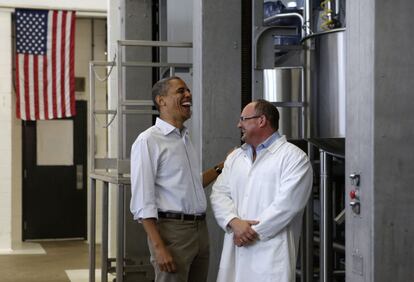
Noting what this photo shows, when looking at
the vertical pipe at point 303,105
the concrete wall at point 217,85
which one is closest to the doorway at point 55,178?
the concrete wall at point 217,85

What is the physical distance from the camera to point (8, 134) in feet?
40.7

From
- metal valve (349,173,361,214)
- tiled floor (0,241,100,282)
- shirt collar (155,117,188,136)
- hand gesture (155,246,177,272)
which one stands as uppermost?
shirt collar (155,117,188,136)

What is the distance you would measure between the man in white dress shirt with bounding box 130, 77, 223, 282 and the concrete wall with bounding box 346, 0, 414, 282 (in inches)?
38.9

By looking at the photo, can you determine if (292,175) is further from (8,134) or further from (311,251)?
(8,134)

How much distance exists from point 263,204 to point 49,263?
732 cm

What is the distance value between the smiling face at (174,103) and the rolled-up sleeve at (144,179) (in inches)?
8.3

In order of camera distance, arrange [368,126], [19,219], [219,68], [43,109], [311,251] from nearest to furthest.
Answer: [368,126] < [219,68] < [311,251] < [43,109] < [19,219]

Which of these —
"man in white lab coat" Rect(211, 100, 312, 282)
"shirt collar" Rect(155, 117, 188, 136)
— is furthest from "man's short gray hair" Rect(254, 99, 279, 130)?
"shirt collar" Rect(155, 117, 188, 136)

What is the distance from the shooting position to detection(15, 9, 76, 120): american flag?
1204 cm

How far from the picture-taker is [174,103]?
4543mm

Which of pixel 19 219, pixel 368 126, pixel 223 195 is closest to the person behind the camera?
pixel 368 126

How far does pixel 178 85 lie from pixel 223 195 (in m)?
0.69

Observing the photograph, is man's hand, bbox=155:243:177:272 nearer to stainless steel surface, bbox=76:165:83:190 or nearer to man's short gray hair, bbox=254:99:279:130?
man's short gray hair, bbox=254:99:279:130

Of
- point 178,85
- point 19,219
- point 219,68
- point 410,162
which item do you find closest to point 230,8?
point 219,68
